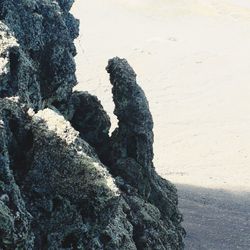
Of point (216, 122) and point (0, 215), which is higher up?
point (216, 122)

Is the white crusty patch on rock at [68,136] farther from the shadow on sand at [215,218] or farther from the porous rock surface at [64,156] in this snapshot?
the shadow on sand at [215,218]

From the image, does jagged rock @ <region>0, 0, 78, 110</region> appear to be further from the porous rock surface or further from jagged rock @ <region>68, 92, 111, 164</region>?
jagged rock @ <region>68, 92, 111, 164</region>

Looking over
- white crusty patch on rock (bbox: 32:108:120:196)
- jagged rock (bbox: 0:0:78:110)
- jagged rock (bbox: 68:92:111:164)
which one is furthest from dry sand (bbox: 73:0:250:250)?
white crusty patch on rock (bbox: 32:108:120:196)

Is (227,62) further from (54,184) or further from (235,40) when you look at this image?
(54,184)

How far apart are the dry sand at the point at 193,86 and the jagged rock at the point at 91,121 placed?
39.4 ft

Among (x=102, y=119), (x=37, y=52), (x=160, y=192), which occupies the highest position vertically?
(x=37, y=52)

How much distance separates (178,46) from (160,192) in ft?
187

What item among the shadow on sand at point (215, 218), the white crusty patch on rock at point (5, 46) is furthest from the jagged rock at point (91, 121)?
the shadow on sand at point (215, 218)

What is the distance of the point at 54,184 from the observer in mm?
10461

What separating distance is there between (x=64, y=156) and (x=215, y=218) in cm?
2383

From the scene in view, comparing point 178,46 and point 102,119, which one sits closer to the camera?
point 102,119

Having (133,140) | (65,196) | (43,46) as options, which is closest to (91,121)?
(133,140)

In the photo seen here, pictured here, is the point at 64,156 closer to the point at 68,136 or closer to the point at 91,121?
the point at 68,136

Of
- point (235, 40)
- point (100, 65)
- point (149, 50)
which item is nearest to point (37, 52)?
point (100, 65)
